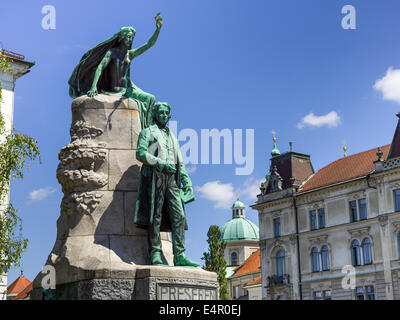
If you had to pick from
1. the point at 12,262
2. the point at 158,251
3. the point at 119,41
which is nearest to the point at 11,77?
the point at 12,262

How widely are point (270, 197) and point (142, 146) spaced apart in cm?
5548

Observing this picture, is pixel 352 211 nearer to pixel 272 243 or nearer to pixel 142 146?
pixel 272 243

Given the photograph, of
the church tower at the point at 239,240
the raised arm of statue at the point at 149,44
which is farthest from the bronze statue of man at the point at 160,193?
the church tower at the point at 239,240

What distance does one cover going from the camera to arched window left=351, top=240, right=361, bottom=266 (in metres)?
54.5

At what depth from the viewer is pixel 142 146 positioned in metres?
9.80

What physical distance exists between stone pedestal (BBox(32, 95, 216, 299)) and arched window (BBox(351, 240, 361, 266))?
154 ft

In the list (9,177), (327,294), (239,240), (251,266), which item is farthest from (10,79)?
(239,240)

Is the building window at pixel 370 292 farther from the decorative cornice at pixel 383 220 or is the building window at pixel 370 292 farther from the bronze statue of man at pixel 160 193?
the bronze statue of man at pixel 160 193

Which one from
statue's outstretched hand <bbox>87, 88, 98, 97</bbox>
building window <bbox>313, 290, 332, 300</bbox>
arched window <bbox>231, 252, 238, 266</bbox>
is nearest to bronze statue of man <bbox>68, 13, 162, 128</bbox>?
statue's outstretched hand <bbox>87, 88, 98, 97</bbox>

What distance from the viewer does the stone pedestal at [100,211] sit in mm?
9281

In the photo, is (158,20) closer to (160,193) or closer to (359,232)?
(160,193)

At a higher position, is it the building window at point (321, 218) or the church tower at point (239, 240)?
the church tower at point (239, 240)

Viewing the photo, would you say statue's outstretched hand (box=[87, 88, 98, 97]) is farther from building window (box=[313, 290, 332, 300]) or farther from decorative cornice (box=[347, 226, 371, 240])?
building window (box=[313, 290, 332, 300])

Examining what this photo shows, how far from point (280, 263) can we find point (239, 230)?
6007 centimetres
